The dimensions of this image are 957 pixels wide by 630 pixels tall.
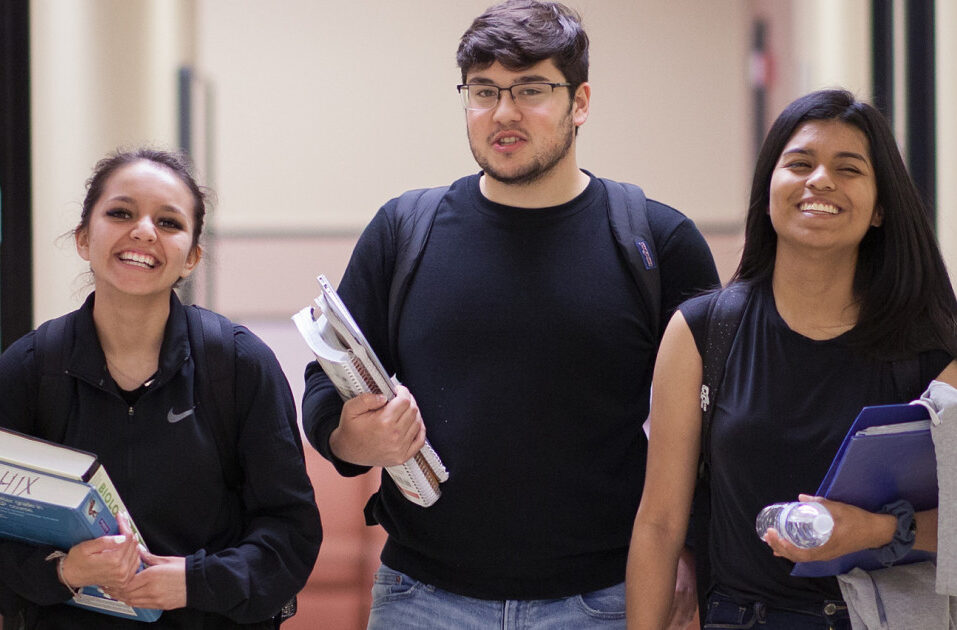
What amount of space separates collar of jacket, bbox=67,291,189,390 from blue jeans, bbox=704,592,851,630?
107 cm

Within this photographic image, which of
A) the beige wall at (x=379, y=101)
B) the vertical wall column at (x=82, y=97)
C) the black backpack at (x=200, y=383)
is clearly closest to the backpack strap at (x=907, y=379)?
the black backpack at (x=200, y=383)

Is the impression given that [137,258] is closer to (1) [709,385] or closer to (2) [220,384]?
(2) [220,384]

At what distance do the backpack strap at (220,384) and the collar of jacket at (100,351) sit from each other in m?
0.03

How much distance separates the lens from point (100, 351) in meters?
1.79

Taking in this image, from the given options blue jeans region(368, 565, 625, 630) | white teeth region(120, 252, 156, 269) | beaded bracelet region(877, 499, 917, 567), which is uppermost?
white teeth region(120, 252, 156, 269)

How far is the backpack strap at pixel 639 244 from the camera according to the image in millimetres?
1902

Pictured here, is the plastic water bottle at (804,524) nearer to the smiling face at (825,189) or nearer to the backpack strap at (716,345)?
the backpack strap at (716,345)

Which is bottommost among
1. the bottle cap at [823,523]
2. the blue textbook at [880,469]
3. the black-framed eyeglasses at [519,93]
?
the bottle cap at [823,523]

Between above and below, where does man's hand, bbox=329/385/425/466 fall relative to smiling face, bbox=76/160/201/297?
below

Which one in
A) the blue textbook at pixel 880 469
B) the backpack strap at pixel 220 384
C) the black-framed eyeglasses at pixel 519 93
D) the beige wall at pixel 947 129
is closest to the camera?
the blue textbook at pixel 880 469

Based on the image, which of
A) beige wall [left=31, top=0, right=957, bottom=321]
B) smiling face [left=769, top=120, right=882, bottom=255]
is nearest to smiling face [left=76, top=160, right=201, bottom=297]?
smiling face [left=769, top=120, right=882, bottom=255]

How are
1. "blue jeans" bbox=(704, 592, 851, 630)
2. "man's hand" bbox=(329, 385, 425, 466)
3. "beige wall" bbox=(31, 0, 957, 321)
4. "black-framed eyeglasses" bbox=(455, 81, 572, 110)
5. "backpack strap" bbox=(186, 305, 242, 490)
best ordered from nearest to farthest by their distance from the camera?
"blue jeans" bbox=(704, 592, 851, 630), "man's hand" bbox=(329, 385, 425, 466), "backpack strap" bbox=(186, 305, 242, 490), "black-framed eyeglasses" bbox=(455, 81, 572, 110), "beige wall" bbox=(31, 0, 957, 321)

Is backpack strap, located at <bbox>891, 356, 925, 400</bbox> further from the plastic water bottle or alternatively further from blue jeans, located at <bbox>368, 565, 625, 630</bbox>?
blue jeans, located at <bbox>368, 565, 625, 630</bbox>

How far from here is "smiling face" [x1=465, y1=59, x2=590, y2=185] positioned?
1.90 meters
